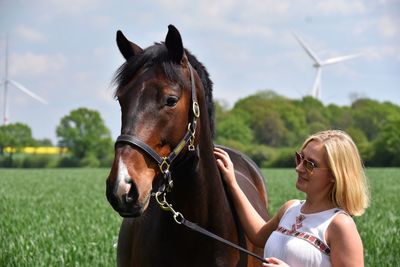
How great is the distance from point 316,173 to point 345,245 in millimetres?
452

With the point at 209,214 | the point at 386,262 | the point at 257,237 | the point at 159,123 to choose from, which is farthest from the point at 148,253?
the point at 386,262

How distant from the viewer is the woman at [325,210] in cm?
351

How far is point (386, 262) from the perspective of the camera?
8.82 m

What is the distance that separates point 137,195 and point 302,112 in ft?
421

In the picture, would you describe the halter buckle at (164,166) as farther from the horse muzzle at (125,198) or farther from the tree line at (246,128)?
the tree line at (246,128)

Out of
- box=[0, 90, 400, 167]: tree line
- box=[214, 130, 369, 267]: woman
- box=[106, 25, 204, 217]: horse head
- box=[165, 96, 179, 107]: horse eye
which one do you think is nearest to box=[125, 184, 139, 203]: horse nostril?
box=[106, 25, 204, 217]: horse head

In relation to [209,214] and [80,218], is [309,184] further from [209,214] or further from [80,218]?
[80,218]

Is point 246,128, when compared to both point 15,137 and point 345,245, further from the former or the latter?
point 345,245

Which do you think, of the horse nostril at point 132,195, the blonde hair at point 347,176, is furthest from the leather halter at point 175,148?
the blonde hair at point 347,176

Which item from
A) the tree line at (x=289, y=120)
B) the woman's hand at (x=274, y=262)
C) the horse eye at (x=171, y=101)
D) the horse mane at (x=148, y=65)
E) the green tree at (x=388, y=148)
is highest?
the tree line at (x=289, y=120)

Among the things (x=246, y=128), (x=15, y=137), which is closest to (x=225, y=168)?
(x=246, y=128)

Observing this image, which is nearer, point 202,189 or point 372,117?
point 202,189

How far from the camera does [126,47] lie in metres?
4.13

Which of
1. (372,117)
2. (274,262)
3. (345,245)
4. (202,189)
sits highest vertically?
(372,117)
